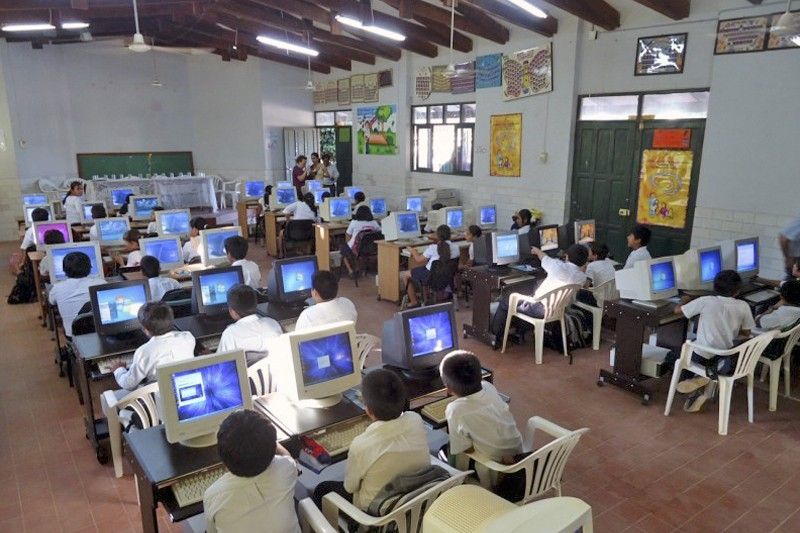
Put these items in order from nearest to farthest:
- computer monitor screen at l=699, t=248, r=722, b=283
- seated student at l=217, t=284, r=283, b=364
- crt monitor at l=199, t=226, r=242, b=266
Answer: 1. seated student at l=217, t=284, r=283, b=364
2. computer monitor screen at l=699, t=248, r=722, b=283
3. crt monitor at l=199, t=226, r=242, b=266

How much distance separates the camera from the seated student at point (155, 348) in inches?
131

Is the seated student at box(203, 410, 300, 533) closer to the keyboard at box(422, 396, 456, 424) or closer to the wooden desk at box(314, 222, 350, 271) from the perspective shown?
the keyboard at box(422, 396, 456, 424)

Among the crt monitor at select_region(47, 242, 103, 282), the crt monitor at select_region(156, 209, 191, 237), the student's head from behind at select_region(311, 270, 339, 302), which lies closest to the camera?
the student's head from behind at select_region(311, 270, 339, 302)

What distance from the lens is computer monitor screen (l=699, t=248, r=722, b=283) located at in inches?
208

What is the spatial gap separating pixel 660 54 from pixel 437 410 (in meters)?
6.07

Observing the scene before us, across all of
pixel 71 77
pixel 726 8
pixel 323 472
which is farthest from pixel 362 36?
pixel 323 472

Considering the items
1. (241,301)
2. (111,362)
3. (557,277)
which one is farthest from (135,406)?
(557,277)

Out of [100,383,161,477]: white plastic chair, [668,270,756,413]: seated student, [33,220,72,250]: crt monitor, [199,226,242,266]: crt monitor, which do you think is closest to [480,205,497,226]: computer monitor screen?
[199,226,242,266]: crt monitor

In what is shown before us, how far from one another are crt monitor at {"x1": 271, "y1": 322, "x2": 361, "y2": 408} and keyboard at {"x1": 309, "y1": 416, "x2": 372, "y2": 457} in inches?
6.5

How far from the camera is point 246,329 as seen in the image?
3621mm

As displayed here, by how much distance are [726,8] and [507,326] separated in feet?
14.4

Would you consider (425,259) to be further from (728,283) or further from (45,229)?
(45,229)

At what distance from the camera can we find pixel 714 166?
22.1 ft

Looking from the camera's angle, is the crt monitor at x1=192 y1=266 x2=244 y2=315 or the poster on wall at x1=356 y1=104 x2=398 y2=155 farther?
the poster on wall at x1=356 y1=104 x2=398 y2=155
